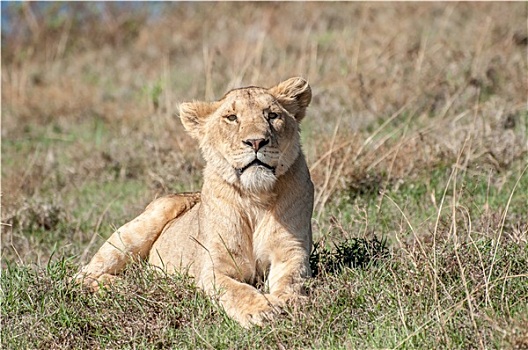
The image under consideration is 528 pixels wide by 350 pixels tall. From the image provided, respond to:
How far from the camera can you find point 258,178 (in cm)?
471

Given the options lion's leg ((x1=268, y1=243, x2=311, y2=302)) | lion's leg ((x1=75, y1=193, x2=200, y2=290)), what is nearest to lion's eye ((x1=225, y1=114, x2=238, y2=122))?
lion's leg ((x1=268, y1=243, x2=311, y2=302))

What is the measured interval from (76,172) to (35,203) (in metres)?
1.62

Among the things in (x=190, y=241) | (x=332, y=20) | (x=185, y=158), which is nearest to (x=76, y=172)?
(x=185, y=158)

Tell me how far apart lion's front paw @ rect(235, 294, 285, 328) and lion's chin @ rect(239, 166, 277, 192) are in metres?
0.59

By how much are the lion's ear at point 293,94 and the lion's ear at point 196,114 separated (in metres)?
0.38

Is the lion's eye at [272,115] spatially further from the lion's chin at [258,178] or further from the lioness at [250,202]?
the lion's chin at [258,178]

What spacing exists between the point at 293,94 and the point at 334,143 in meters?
2.04

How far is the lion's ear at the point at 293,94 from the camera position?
528cm

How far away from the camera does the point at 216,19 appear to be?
1611 centimetres

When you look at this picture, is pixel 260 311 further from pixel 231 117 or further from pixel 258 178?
pixel 231 117

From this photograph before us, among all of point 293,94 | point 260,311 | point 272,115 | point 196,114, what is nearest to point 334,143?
point 293,94

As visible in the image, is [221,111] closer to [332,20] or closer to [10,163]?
[10,163]

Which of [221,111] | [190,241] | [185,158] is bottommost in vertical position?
[185,158]

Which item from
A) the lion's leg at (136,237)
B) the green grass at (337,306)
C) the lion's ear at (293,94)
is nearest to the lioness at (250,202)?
the lion's ear at (293,94)
